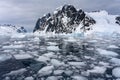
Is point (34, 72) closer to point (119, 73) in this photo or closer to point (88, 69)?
point (88, 69)

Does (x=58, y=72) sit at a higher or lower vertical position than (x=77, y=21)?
lower

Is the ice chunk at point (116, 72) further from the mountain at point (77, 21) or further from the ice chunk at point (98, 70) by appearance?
the mountain at point (77, 21)

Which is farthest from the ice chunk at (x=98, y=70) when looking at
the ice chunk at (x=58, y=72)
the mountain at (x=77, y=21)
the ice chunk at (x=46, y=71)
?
the mountain at (x=77, y=21)

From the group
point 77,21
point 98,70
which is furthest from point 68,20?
point 98,70

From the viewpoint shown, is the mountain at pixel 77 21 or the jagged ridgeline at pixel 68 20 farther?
the jagged ridgeline at pixel 68 20

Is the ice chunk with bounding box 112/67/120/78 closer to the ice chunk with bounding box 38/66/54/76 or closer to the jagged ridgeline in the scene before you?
the ice chunk with bounding box 38/66/54/76

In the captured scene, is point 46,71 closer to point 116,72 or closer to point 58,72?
point 58,72

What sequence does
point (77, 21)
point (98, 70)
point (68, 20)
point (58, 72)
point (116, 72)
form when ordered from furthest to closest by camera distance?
point (68, 20), point (77, 21), point (98, 70), point (116, 72), point (58, 72)

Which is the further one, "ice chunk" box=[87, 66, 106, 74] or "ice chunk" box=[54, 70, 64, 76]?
"ice chunk" box=[87, 66, 106, 74]

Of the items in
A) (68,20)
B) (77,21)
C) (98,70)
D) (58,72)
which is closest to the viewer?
(58,72)

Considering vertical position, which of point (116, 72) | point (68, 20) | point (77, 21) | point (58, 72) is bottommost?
point (116, 72)

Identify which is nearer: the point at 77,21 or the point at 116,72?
the point at 116,72

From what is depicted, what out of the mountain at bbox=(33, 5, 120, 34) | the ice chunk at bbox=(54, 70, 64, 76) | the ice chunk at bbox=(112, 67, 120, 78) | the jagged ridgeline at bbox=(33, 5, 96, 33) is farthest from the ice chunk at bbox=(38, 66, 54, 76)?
the jagged ridgeline at bbox=(33, 5, 96, 33)
